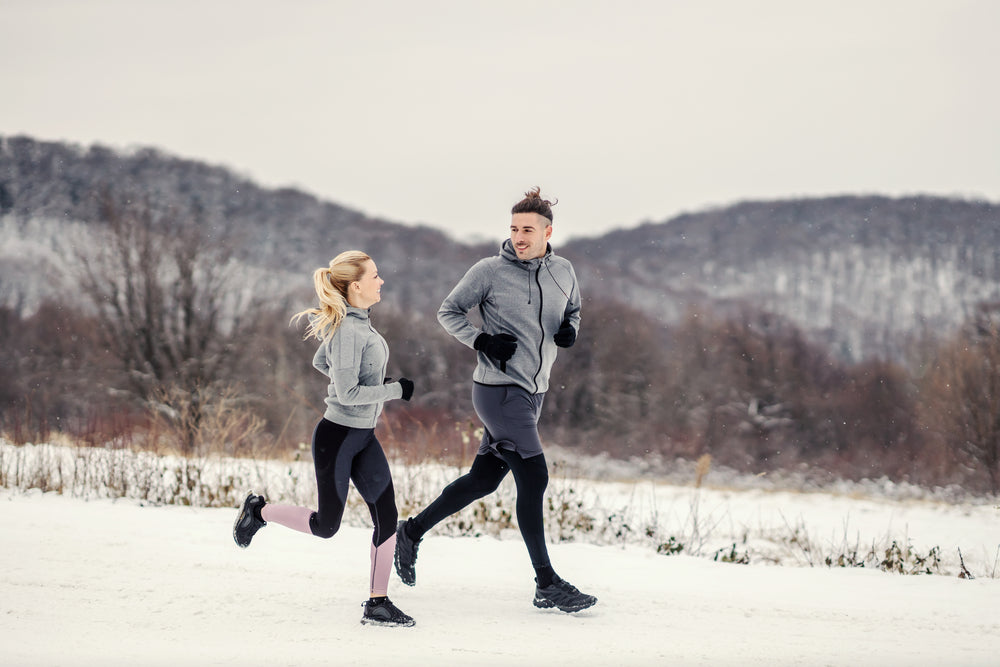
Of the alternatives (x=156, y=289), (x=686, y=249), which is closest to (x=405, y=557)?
(x=156, y=289)

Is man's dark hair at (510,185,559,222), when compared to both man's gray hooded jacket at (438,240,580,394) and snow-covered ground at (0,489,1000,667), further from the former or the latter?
snow-covered ground at (0,489,1000,667)

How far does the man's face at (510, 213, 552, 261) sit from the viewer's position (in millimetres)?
4141

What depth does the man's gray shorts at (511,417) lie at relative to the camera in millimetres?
4000

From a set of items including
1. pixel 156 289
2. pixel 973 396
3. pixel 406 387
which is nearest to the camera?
pixel 406 387

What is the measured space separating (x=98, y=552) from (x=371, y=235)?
7724 centimetres

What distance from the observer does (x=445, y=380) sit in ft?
151

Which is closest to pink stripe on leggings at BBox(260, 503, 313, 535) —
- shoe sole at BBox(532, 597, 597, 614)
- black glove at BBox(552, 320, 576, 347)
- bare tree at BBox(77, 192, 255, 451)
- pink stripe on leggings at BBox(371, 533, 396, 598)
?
pink stripe on leggings at BBox(371, 533, 396, 598)

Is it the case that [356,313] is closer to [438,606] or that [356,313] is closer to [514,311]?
[514,311]

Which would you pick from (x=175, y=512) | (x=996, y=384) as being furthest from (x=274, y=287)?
(x=175, y=512)

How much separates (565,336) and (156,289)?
24110 mm

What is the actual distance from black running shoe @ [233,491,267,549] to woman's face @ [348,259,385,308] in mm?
1207

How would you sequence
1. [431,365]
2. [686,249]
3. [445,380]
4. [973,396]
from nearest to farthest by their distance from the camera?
[973,396] < [445,380] < [431,365] < [686,249]

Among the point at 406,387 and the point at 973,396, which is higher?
the point at 973,396

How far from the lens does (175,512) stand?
250 inches
